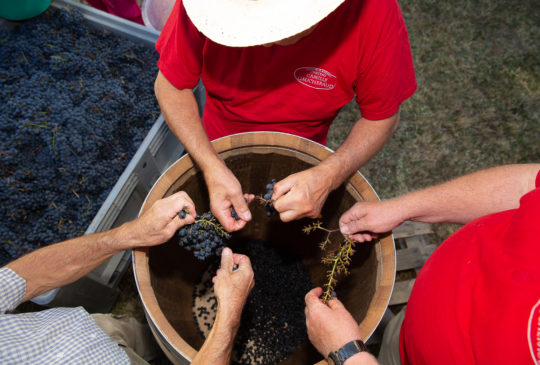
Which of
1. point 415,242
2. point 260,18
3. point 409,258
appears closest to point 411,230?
point 415,242

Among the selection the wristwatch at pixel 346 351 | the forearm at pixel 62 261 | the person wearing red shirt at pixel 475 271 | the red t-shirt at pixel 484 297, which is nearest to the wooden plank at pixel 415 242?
the person wearing red shirt at pixel 475 271

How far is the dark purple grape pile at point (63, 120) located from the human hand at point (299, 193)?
1.36m

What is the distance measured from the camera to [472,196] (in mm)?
1363

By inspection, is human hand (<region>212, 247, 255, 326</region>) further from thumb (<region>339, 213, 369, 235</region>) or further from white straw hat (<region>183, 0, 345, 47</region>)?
white straw hat (<region>183, 0, 345, 47</region>)

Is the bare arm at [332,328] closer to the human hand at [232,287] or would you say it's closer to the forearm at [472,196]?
the human hand at [232,287]

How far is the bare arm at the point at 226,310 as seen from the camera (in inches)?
46.0

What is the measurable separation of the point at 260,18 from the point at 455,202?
1018 mm

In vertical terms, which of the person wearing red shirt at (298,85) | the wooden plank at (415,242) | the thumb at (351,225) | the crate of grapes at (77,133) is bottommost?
the wooden plank at (415,242)

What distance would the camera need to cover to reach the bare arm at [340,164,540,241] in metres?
1.29

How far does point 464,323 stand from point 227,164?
3.44ft

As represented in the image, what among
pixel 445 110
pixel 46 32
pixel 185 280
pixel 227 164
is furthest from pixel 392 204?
pixel 46 32

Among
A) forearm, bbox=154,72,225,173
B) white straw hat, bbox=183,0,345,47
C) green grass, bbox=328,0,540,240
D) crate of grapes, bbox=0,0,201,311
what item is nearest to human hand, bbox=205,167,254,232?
forearm, bbox=154,72,225,173

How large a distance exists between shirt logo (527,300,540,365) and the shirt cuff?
163cm

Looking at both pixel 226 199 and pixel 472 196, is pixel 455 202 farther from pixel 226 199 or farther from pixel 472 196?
pixel 226 199
